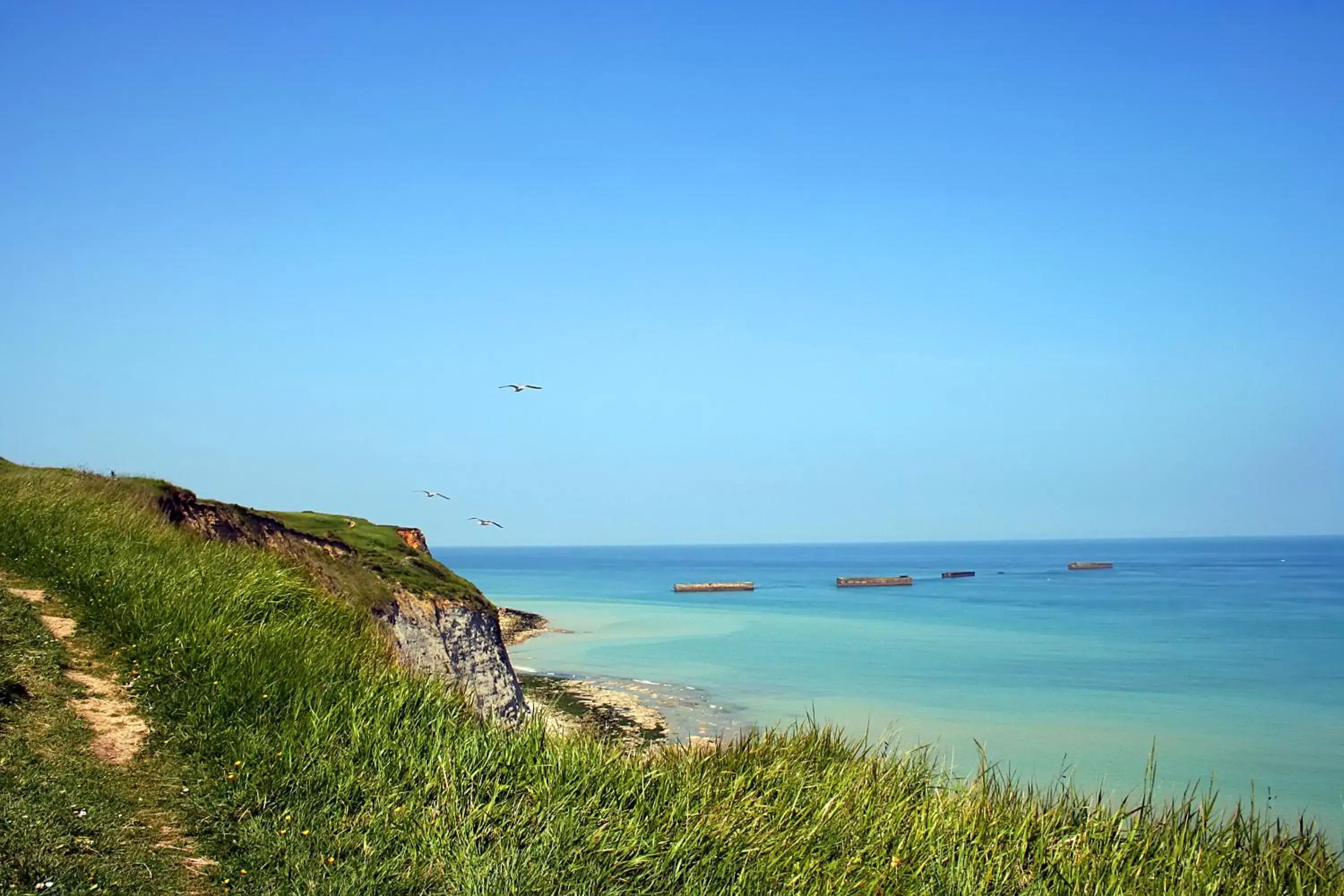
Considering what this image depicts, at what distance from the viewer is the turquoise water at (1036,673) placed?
37062 mm

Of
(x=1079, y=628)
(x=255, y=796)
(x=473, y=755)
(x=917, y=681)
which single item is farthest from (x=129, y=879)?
(x=1079, y=628)

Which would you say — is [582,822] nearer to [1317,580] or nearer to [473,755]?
[473,755]

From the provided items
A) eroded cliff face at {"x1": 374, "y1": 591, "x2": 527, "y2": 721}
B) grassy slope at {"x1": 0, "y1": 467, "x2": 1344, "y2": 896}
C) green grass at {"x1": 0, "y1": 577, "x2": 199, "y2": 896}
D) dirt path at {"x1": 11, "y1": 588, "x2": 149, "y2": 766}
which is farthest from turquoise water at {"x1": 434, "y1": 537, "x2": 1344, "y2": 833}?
eroded cliff face at {"x1": 374, "y1": 591, "x2": 527, "y2": 721}

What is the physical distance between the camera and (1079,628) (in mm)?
85938

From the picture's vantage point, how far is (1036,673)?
195ft

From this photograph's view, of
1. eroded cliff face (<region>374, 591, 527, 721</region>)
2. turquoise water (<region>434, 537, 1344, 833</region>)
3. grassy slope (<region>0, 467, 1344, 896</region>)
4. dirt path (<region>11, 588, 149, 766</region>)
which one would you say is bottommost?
turquoise water (<region>434, 537, 1344, 833</region>)

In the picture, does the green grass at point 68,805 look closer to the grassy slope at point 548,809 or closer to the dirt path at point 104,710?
the dirt path at point 104,710

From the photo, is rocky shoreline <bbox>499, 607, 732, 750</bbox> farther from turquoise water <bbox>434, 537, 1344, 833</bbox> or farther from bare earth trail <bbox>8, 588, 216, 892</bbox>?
bare earth trail <bbox>8, 588, 216, 892</bbox>

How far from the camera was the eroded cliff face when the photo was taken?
24.8m

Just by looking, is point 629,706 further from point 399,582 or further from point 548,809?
point 548,809

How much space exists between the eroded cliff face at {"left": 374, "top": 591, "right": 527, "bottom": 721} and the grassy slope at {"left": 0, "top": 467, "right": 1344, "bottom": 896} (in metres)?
13.3

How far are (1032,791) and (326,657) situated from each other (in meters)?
7.82

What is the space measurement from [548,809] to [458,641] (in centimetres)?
1982

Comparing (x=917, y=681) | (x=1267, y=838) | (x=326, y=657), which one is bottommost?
(x=917, y=681)
